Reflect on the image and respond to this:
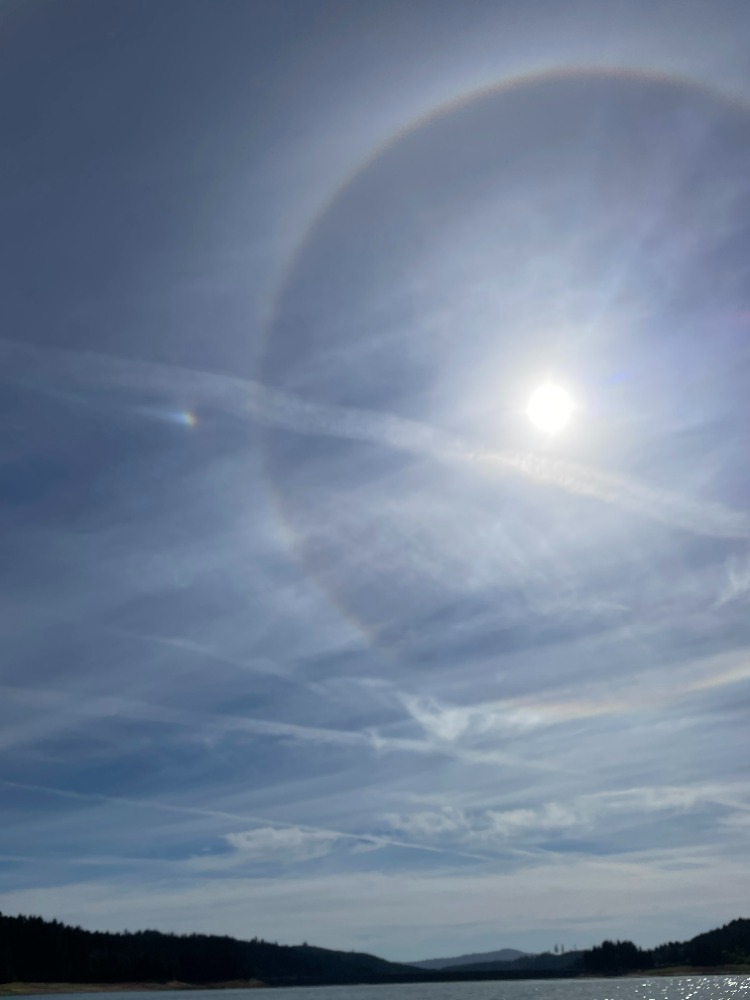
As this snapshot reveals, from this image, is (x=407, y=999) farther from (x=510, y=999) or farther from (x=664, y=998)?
(x=664, y=998)

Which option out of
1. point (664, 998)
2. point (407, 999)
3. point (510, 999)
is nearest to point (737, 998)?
point (664, 998)

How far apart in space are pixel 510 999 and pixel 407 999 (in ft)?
74.8

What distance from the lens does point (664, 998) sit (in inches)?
6939

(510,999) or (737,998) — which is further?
(510,999)

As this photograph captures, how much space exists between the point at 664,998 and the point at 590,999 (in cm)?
1485

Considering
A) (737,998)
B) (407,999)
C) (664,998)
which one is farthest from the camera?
(407,999)

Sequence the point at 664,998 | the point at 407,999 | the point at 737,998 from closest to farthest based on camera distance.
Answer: the point at 737,998 → the point at 664,998 → the point at 407,999

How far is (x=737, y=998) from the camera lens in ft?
536

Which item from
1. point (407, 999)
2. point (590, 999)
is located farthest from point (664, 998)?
point (407, 999)

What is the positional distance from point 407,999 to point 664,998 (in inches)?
2048

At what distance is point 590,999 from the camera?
174 metres

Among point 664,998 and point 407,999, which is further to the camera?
point 407,999

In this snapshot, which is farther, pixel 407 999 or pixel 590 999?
pixel 407 999

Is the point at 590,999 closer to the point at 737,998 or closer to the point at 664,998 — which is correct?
the point at 664,998
